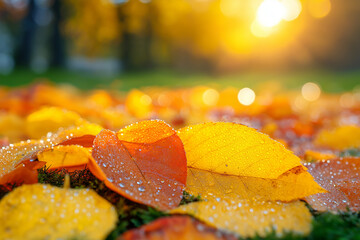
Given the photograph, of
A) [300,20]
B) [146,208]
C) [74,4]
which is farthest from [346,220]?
[300,20]

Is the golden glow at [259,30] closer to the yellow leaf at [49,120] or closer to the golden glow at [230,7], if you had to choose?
the golden glow at [230,7]

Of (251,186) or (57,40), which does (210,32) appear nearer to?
(57,40)

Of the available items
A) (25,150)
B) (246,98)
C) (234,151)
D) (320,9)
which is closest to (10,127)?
(25,150)

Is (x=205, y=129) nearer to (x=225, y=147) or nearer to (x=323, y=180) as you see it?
(x=225, y=147)

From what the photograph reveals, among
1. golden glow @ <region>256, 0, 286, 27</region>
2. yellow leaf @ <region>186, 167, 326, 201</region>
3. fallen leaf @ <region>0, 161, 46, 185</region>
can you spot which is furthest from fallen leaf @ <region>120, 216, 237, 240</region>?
golden glow @ <region>256, 0, 286, 27</region>

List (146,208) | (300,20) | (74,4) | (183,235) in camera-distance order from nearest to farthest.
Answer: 1. (183,235)
2. (146,208)
3. (74,4)
4. (300,20)

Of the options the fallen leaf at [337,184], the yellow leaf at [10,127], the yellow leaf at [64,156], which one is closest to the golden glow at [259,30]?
the yellow leaf at [10,127]
